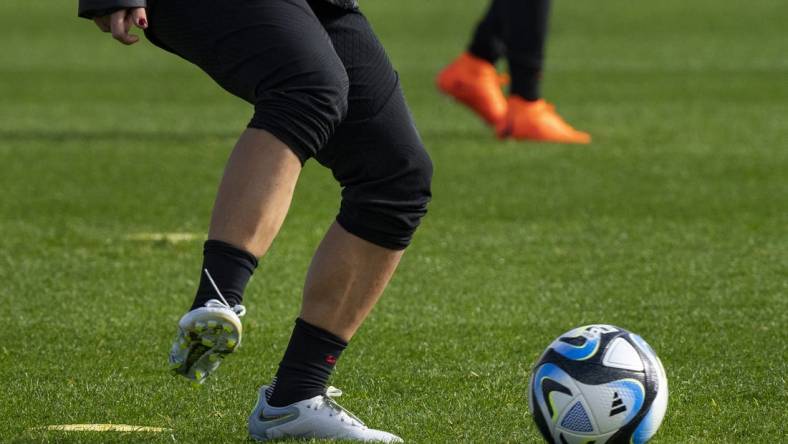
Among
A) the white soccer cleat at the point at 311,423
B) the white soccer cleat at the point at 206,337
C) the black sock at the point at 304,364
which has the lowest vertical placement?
the white soccer cleat at the point at 311,423

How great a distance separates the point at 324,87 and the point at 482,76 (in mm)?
7460

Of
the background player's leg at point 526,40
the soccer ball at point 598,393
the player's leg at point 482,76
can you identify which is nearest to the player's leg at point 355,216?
the soccer ball at point 598,393

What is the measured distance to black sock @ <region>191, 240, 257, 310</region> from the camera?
10.8 ft

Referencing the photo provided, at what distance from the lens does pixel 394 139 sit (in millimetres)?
3693

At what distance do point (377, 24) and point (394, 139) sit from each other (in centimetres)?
1726

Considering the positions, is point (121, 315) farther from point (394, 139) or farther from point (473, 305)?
point (394, 139)

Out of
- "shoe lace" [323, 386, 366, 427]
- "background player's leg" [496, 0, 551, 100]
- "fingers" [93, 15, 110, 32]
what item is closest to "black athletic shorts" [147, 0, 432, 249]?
"fingers" [93, 15, 110, 32]

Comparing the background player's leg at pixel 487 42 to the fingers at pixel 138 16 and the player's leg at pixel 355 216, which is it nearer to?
the player's leg at pixel 355 216

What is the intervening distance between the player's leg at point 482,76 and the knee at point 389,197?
693cm

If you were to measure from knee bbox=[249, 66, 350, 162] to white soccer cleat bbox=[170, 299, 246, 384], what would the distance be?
0.40m

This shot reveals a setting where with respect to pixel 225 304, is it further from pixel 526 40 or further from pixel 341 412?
pixel 526 40

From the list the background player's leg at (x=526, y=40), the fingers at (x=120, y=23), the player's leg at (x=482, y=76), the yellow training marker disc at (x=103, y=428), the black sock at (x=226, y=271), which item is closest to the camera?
the black sock at (x=226, y=271)

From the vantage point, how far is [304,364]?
3.78 metres

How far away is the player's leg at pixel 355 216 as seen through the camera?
369cm
